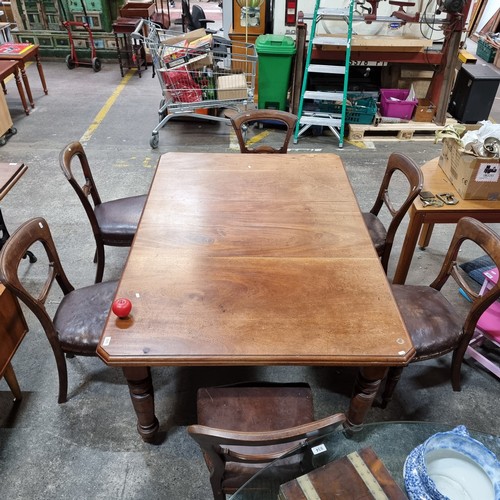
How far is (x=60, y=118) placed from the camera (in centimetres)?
514

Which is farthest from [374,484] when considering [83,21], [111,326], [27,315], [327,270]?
[83,21]

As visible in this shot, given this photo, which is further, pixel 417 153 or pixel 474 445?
pixel 417 153

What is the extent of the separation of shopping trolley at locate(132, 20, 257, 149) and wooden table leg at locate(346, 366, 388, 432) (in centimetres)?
337

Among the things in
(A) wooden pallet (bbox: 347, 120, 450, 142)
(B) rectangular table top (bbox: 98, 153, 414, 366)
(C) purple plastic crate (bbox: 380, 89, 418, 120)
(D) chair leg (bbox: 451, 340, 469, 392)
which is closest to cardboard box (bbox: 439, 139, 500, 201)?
(B) rectangular table top (bbox: 98, 153, 414, 366)

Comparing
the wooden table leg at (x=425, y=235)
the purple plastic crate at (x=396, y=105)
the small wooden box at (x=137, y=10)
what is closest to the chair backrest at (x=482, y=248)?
the wooden table leg at (x=425, y=235)

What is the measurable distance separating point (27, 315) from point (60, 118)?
3.30m

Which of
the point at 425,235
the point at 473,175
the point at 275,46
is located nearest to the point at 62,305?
the point at 473,175

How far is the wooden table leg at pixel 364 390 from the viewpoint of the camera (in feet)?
5.30

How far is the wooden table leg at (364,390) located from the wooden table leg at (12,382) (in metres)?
1.58

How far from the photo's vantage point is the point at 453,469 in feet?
4.26

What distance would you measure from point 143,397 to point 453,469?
3.79 ft

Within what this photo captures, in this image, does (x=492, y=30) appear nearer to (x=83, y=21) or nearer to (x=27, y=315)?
(x=83, y=21)

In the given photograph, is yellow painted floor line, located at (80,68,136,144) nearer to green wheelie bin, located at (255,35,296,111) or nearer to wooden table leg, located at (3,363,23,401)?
green wheelie bin, located at (255,35,296,111)

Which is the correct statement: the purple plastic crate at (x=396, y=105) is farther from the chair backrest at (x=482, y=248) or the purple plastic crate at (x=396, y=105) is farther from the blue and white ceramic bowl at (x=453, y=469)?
the blue and white ceramic bowl at (x=453, y=469)
